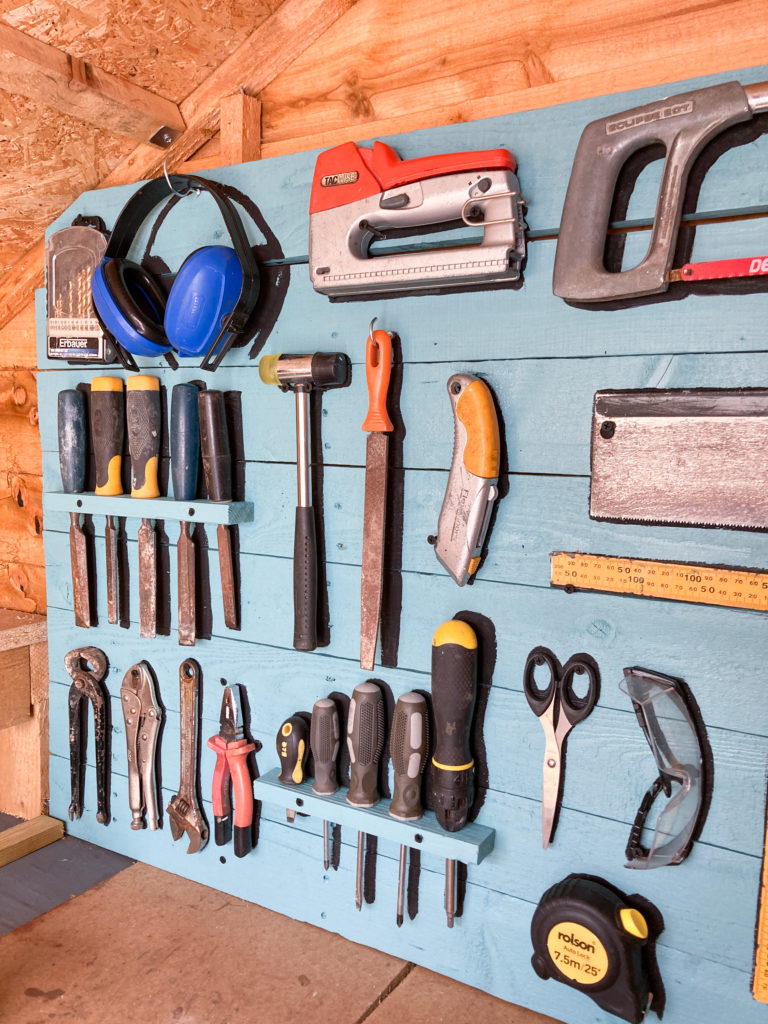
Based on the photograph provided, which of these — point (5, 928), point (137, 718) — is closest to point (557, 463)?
point (137, 718)

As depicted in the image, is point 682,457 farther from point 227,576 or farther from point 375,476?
point 227,576

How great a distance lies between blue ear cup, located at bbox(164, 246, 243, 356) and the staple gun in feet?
0.46

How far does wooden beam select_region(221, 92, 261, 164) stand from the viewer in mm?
1332

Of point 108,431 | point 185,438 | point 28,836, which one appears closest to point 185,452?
point 185,438

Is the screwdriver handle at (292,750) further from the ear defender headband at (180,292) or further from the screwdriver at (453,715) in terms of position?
the ear defender headband at (180,292)

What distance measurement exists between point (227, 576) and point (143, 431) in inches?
11.9

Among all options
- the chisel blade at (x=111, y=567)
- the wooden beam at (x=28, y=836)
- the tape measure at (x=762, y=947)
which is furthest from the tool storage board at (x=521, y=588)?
the wooden beam at (x=28, y=836)

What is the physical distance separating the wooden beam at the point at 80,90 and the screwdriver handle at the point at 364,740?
1083mm

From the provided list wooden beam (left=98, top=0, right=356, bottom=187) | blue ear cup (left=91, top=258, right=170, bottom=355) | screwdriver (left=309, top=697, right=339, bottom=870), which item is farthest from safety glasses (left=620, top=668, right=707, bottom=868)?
wooden beam (left=98, top=0, right=356, bottom=187)

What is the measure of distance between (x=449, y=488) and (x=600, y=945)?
62 centimetres

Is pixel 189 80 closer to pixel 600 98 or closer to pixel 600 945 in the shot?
pixel 600 98

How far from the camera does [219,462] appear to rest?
4.08 ft

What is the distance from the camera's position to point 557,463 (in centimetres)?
101

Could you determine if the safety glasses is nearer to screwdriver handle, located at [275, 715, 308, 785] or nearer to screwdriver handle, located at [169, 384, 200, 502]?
screwdriver handle, located at [275, 715, 308, 785]
